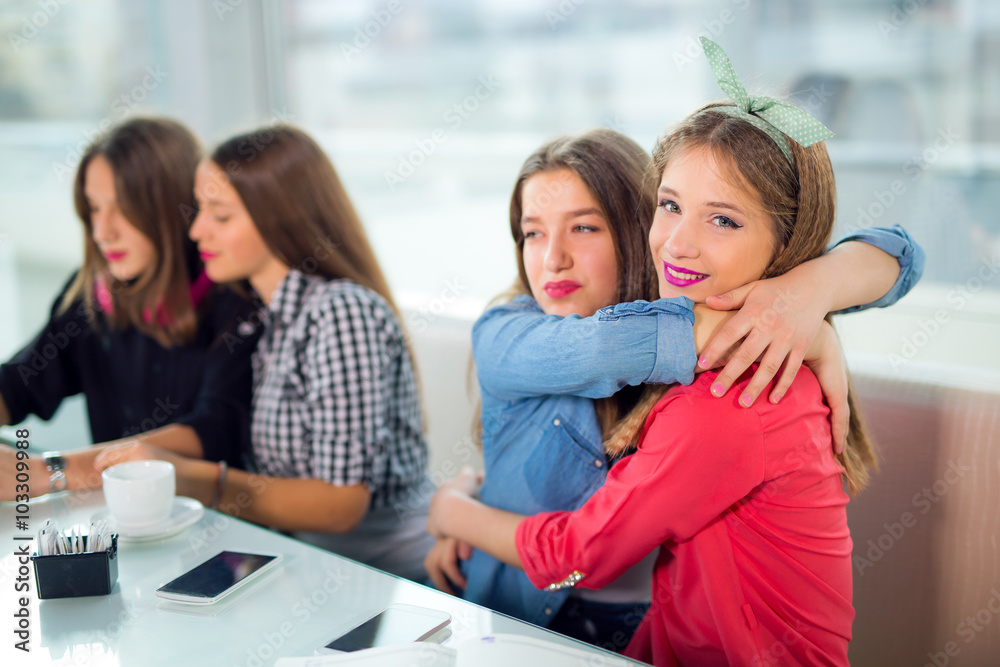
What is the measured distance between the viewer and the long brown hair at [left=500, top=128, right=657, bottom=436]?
1185 millimetres

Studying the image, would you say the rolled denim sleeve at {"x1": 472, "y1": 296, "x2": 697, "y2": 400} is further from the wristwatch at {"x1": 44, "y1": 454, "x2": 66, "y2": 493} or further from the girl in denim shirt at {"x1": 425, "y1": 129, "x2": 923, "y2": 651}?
the wristwatch at {"x1": 44, "y1": 454, "x2": 66, "y2": 493}

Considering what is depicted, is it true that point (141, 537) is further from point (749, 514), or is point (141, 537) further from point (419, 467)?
point (749, 514)

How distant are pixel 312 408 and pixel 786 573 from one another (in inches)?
36.0

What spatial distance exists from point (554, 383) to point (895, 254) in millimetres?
539

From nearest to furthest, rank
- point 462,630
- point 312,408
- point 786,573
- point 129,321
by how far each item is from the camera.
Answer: point 462,630 < point 786,573 < point 312,408 < point 129,321

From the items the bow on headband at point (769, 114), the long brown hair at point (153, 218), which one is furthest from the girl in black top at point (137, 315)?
the bow on headband at point (769, 114)

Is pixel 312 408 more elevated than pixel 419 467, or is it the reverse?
pixel 312 408

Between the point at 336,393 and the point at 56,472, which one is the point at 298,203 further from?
the point at 56,472

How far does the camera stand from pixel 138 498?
1.10 metres

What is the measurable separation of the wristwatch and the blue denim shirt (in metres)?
0.67

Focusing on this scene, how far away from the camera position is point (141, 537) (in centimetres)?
110

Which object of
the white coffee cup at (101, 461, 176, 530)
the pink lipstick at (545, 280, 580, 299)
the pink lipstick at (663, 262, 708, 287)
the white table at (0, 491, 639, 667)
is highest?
the pink lipstick at (663, 262, 708, 287)

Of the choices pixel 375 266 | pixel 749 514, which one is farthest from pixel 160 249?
pixel 749 514

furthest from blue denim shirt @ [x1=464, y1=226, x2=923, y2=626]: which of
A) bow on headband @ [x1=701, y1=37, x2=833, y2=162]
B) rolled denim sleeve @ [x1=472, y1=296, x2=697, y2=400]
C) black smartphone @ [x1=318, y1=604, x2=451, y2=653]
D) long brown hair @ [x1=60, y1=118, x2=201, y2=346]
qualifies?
long brown hair @ [x1=60, y1=118, x2=201, y2=346]
